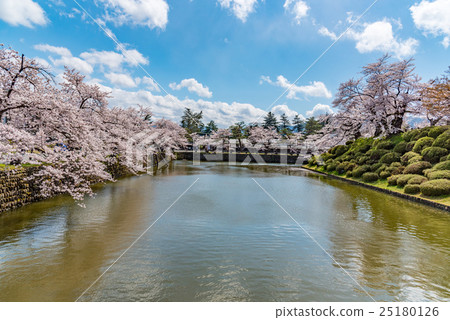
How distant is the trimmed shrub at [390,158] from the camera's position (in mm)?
18375

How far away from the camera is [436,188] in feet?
38.7

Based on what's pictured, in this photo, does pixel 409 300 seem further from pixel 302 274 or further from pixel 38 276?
pixel 38 276

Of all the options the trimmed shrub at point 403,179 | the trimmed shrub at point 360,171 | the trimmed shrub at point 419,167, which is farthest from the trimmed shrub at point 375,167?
the trimmed shrub at point 403,179

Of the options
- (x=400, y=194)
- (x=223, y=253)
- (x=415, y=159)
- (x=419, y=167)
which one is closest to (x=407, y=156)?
(x=415, y=159)

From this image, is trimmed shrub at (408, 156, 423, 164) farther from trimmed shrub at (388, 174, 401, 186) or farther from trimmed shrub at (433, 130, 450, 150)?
trimmed shrub at (388, 174, 401, 186)

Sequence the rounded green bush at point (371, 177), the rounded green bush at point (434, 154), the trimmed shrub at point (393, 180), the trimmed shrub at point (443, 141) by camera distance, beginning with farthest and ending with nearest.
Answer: the rounded green bush at point (371, 177) < the trimmed shrub at point (393, 180) < the trimmed shrub at point (443, 141) < the rounded green bush at point (434, 154)

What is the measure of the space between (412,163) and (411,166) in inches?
30.5

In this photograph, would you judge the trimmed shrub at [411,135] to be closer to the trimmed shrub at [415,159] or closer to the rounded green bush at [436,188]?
the trimmed shrub at [415,159]

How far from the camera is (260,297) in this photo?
13.4 ft

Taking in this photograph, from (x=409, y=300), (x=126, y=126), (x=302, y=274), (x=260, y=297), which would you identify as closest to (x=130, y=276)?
(x=260, y=297)

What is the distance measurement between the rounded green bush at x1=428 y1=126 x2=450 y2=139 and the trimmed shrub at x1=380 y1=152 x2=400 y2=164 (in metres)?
2.39

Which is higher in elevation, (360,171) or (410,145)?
(410,145)

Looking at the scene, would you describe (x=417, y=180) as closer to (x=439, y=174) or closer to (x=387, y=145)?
(x=439, y=174)

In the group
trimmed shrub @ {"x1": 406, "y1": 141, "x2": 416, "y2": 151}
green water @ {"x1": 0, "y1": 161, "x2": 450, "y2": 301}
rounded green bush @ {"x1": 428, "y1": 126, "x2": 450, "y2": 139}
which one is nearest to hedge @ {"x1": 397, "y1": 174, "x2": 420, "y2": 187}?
green water @ {"x1": 0, "y1": 161, "x2": 450, "y2": 301}
